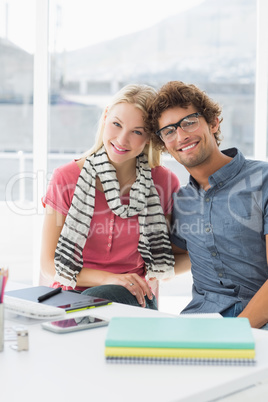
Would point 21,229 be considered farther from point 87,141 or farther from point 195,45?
point 195,45

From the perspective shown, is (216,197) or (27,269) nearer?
(216,197)

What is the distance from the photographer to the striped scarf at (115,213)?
1900mm

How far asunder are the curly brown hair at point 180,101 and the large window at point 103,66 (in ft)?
5.33

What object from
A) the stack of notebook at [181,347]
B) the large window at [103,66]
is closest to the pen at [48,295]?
the stack of notebook at [181,347]

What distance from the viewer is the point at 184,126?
1841mm

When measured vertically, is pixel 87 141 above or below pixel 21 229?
above

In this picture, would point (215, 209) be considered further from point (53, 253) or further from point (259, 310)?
point (53, 253)

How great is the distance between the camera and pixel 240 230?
1.72 m

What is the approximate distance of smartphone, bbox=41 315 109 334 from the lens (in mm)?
1007

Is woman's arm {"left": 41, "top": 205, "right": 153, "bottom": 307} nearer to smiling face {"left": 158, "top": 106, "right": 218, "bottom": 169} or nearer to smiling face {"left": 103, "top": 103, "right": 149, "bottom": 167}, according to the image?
smiling face {"left": 103, "top": 103, "right": 149, "bottom": 167}

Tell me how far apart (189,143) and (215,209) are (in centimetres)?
25

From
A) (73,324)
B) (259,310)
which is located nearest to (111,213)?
(259,310)

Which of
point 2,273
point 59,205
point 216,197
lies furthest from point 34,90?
point 2,273

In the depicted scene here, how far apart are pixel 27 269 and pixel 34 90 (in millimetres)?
1905
